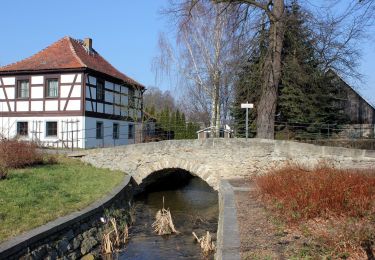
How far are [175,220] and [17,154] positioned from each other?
20.5 ft

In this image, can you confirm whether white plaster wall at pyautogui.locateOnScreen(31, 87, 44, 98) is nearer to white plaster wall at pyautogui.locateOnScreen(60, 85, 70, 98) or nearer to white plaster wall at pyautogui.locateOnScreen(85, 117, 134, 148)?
white plaster wall at pyautogui.locateOnScreen(60, 85, 70, 98)

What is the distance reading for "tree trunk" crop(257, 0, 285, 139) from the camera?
19797 mm

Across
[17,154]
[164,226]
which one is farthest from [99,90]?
[164,226]

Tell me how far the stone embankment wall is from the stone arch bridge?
19.6 ft

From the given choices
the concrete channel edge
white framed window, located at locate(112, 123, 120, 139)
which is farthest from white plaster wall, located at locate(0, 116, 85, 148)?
the concrete channel edge

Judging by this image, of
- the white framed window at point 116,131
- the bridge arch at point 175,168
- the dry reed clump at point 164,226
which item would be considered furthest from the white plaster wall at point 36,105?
the dry reed clump at point 164,226

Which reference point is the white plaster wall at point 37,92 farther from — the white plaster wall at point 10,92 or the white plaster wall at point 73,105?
the white plaster wall at point 73,105

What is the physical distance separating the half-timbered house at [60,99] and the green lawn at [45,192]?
10359 mm

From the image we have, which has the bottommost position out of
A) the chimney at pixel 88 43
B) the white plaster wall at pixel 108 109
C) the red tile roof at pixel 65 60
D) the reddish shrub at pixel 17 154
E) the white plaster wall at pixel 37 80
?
the reddish shrub at pixel 17 154

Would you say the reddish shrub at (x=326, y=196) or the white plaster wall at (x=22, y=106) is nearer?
the reddish shrub at (x=326, y=196)

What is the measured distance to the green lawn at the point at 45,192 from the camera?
8.64 metres

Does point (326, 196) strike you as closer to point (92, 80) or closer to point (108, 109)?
point (92, 80)

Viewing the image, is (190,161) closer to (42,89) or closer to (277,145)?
(277,145)

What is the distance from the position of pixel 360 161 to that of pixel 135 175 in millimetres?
8729
